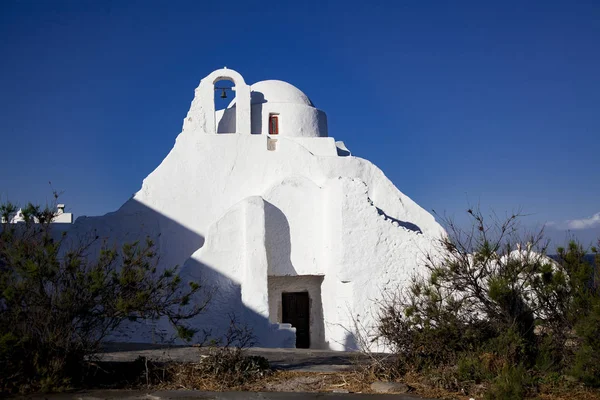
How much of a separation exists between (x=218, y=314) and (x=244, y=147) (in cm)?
471

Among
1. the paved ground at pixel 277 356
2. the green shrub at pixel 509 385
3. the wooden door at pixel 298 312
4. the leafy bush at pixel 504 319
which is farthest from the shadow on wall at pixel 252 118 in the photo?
the green shrub at pixel 509 385

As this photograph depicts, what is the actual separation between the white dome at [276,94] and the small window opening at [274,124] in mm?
524

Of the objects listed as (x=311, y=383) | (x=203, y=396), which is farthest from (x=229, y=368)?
(x=311, y=383)

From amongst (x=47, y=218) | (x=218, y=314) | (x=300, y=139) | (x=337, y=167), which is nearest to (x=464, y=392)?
(x=47, y=218)

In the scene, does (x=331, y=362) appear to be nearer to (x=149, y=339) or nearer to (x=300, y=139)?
(x=149, y=339)

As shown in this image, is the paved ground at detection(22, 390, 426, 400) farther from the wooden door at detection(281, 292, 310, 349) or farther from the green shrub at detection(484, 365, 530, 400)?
the wooden door at detection(281, 292, 310, 349)

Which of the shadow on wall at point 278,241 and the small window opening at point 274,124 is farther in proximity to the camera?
the small window opening at point 274,124

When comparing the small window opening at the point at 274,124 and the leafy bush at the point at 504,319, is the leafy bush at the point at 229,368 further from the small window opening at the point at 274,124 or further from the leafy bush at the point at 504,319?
the small window opening at the point at 274,124

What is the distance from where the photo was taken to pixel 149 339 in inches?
527

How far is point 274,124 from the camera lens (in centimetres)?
1850

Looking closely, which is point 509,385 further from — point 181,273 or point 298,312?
point 298,312

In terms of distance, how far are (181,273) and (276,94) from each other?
7.06 m

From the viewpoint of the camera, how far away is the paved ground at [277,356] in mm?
8898

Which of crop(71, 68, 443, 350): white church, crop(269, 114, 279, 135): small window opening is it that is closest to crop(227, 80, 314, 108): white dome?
crop(71, 68, 443, 350): white church
